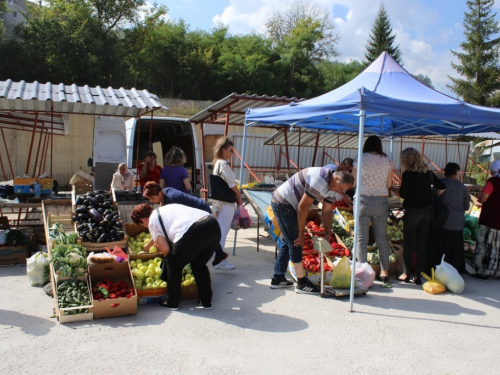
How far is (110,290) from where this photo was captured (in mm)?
4570

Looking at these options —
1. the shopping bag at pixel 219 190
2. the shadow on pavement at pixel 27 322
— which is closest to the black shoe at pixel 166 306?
the shadow on pavement at pixel 27 322

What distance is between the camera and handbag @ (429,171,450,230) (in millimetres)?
5848

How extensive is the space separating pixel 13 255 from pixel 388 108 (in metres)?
5.42

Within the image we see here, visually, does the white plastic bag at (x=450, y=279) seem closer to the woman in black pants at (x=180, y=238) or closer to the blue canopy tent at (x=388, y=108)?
the blue canopy tent at (x=388, y=108)

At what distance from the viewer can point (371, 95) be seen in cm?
480

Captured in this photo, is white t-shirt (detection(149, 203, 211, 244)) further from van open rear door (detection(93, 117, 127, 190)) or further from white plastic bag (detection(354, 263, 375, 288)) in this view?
van open rear door (detection(93, 117, 127, 190))

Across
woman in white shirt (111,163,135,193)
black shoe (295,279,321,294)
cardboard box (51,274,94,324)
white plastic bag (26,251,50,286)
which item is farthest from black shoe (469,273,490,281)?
white plastic bag (26,251,50,286)

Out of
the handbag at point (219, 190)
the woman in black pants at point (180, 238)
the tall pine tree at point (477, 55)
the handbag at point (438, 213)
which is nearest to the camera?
the woman in black pants at point (180, 238)

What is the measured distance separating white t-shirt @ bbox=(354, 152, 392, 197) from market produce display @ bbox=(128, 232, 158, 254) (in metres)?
2.77

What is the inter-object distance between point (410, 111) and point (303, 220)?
70.2 inches

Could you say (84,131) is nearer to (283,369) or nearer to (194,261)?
(194,261)

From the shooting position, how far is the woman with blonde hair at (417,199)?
5.59 meters

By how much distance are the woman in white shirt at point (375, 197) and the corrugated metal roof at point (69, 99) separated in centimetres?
325

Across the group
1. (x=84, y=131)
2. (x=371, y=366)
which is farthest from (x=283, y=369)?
(x=84, y=131)
